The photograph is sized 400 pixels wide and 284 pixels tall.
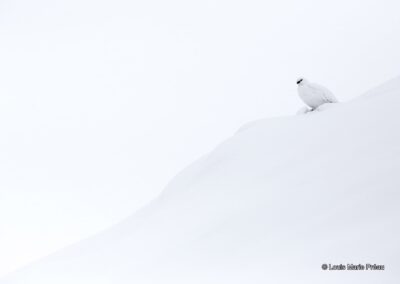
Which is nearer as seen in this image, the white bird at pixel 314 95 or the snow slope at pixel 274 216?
the snow slope at pixel 274 216

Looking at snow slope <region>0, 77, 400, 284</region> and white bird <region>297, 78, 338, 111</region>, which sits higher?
white bird <region>297, 78, 338, 111</region>

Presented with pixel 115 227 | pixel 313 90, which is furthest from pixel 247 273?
pixel 313 90

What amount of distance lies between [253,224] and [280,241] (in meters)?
1.08

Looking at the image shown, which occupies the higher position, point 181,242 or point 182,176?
point 182,176

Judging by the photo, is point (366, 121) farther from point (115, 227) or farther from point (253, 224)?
point (115, 227)

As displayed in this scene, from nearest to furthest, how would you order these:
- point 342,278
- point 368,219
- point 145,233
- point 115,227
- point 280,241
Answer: point 342,278, point 368,219, point 280,241, point 145,233, point 115,227

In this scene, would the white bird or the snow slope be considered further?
the white bird

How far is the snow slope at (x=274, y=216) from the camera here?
646cm

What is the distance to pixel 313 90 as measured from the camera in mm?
14523

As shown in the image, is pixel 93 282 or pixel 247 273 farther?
pixel 93 282

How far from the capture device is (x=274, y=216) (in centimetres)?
821

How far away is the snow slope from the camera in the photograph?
6.46 m

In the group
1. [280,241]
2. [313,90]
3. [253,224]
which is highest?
[313,90]

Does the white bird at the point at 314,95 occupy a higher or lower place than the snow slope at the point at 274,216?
higher
